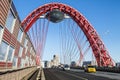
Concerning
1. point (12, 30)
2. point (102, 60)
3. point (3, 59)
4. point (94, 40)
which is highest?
point (94, 40)

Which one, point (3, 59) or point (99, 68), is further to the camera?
point (99, 68)

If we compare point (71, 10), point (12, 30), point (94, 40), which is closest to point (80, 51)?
point (94, 40)

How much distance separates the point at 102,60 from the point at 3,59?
70150mm

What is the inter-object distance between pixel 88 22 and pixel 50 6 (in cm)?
1362

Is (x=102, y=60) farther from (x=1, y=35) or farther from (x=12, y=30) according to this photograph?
(x=1, y=35)

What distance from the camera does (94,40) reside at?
89.4m

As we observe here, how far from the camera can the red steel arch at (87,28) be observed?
281 ft

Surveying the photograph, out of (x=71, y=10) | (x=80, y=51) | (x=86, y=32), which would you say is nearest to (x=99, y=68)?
(x=80, y=51)

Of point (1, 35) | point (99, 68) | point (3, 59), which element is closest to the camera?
point (1, 35)

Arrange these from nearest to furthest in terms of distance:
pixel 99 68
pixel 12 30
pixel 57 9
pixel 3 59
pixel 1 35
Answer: pixel 1 35 < pixel 3 59 < pixel 12 30 < pixel 99 68 < pixel 57 9

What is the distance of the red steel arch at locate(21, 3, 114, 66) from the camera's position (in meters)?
85.7

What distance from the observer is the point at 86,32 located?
8912 cm

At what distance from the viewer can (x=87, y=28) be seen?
89625 millimetres

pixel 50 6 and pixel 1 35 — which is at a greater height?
pixel 50 6
